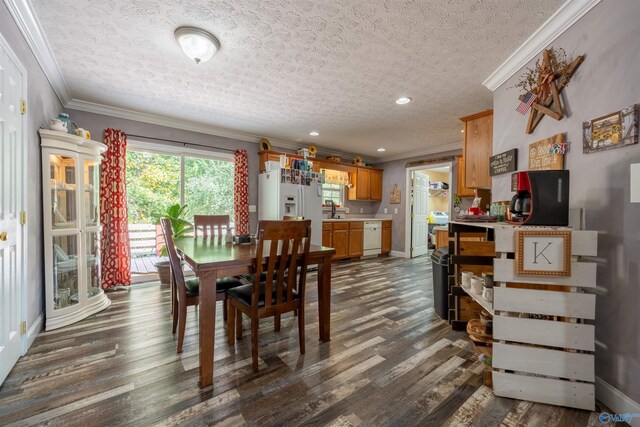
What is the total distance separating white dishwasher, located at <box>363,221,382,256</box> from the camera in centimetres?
587

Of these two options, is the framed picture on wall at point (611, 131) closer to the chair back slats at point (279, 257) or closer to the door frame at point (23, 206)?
the chair back slats at point (279, 257)

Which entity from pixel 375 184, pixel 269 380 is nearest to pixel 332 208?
pixel 375 184

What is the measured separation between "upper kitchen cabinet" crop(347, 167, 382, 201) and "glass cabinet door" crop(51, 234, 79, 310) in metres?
4.75

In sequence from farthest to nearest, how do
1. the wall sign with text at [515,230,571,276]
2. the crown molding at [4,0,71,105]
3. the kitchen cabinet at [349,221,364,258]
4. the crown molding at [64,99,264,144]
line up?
the kitchen cabinet at [349,221,364,258], the crown molding at [64,99,264,144], the crown molding at [4,0,71,105], the wall sign with text at [515,230,571,276]

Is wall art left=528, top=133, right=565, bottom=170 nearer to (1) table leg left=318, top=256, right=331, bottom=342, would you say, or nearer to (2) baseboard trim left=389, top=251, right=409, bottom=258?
(1) table leg left=318, top=256, right=331, bottom=342

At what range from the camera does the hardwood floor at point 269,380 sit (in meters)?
1.41

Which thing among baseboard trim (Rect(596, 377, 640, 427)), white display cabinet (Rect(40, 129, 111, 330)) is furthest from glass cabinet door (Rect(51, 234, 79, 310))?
baseboard trim (Rect(596, 377, 640, 427))

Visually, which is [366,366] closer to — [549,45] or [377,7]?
[377,7]

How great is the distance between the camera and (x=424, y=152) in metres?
5.66

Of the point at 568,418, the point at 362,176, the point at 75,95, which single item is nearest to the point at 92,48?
the point at 75,95

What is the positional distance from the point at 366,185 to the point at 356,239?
4.46 feet

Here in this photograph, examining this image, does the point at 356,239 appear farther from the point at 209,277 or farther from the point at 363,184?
the point at 209,277

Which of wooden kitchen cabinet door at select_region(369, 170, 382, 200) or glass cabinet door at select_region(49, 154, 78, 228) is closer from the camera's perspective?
glass cabinet door at select_region(49, 154, 78, 228)

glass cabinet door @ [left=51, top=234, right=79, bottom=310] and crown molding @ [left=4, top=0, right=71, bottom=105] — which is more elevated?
crown molding @ [left=4, top=0, right=71, bottom=105]
